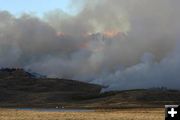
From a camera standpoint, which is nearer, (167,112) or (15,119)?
(167,112)

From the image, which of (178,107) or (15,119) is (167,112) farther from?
(15,119)

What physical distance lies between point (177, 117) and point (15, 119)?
140ft

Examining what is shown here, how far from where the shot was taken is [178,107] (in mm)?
19172

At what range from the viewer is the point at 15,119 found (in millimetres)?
59125

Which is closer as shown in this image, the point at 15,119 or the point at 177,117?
the point at 177,117

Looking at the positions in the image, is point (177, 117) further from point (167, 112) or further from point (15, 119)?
point (15, 119)

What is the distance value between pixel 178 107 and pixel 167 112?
0.57 meters

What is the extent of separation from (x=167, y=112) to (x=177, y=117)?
1.79 ft

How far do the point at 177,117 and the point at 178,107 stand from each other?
0.43 meters

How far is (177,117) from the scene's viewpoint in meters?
19.2

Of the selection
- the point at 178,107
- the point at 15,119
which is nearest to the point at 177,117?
the point at 178,107

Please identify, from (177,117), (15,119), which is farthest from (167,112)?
(15,119)

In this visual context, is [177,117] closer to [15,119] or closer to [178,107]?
[178,107]
